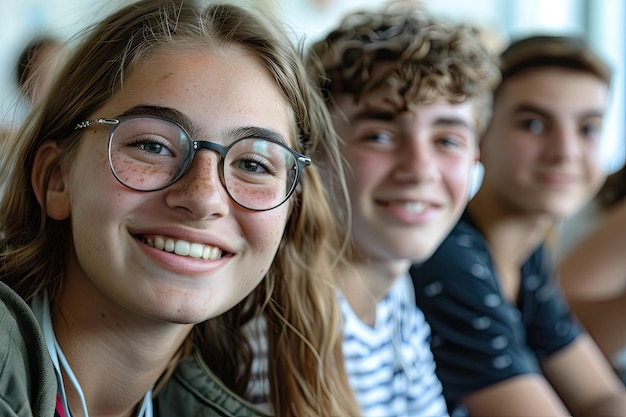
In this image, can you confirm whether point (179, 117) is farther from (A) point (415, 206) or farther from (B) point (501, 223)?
(B) point (501, 223)

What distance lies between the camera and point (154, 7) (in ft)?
2.76

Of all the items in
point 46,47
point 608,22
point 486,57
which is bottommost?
point 486,57

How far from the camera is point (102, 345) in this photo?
82cm

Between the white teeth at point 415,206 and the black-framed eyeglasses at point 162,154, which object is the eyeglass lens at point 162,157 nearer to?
the black-framed eyeglasses at point 162,154

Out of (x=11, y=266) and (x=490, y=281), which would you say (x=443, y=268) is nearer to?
(x=490, y=281)

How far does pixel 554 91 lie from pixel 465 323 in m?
0.48

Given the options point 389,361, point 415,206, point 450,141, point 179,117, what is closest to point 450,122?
point 450,141

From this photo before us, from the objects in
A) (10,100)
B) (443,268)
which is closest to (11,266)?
(10,100)

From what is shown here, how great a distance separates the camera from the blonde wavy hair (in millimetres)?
811

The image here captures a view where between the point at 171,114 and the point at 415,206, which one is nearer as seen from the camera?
the point at 171,114

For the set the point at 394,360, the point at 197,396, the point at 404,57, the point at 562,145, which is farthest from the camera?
the point at 562,145

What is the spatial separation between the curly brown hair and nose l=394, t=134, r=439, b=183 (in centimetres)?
6

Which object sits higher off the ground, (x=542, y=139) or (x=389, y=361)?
(x=542, y=139)

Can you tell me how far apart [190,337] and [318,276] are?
0.18m
